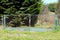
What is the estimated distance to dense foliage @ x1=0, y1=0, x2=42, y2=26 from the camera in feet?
58.9

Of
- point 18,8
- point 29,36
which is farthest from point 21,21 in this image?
point 29,36

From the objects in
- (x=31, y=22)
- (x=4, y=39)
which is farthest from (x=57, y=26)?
(x=4, y=39)

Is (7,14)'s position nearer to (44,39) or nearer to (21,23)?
(21,23)

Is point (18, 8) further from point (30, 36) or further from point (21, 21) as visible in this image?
point (30, 36)

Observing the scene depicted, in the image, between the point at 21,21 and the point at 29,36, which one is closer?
the point at 29,36

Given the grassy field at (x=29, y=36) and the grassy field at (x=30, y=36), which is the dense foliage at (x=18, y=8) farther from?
the grassy field at (x=29, y=36)

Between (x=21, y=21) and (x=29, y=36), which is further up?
(x=21, y=21)

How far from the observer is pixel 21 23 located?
1789cm

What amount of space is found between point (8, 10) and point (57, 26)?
5.10 m

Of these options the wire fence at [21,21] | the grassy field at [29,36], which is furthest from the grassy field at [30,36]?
the wire fence at [21,21]

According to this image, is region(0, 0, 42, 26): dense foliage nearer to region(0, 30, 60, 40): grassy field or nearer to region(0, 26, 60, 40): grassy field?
region(0, 26, 60, 40): grassy field

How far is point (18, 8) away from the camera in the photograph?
1881 cm

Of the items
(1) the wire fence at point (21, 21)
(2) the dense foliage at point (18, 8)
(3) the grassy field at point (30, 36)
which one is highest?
(2) the dense foliage at point (18, 8)

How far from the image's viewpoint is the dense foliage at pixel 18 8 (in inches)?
707
